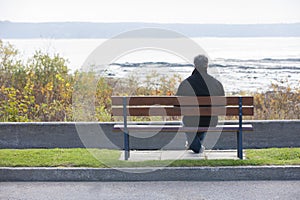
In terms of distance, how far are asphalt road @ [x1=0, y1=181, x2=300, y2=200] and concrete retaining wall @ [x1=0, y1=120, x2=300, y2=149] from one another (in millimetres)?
1951

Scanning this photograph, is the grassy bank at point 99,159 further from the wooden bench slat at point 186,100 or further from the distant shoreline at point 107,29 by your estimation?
the distant shoreline at point 107,29

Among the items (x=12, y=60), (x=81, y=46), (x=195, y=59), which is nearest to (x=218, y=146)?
(x=195, y=59)

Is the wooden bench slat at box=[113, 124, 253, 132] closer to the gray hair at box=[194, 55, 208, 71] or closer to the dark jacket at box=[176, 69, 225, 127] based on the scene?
the dark jacket at box=[176, 69, 225, 127]

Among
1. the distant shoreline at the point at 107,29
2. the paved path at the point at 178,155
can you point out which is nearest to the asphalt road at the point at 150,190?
the paved path at the point at 178,155

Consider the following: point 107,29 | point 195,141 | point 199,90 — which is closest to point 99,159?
point 195,141

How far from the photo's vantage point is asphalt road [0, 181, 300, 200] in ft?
20.4

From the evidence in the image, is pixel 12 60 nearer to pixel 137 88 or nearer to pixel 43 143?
pixel 137 88

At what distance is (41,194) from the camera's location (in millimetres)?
6363

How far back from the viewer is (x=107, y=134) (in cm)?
876

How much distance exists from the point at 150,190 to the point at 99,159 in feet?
3.60

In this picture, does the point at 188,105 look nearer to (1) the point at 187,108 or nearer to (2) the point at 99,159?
(1) the point at 187,108

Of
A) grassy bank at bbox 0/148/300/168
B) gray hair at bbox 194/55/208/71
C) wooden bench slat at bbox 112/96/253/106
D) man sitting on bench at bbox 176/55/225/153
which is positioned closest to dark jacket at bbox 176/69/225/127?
man sitting on bench at bbox 176/55/225/153

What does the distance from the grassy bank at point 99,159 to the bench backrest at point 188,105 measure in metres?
0.60

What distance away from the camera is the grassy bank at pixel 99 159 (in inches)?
277
